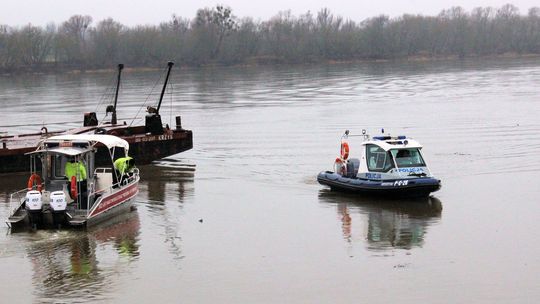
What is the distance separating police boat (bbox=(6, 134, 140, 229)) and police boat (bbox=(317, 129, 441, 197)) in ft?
22.1

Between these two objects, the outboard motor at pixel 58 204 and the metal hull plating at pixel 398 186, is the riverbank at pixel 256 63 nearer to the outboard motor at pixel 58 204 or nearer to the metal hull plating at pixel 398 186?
the metal hull plating at pixel 398 186

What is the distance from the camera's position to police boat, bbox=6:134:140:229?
22766mm

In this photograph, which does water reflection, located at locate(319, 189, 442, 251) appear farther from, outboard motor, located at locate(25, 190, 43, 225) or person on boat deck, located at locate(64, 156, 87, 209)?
outboard motor, located at locate(25, 190, 43, 225)

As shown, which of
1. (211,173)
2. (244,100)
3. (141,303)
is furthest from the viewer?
(244,100)

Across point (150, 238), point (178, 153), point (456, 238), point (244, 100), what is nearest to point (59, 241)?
point (150, 238)

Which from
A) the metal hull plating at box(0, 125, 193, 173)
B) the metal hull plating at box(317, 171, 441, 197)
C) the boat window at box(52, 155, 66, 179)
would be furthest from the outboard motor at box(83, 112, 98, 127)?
the metal hull plating at box(317, 171, 441, 197)

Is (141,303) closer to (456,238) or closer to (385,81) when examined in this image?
(456,238)

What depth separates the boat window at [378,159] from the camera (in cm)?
2689

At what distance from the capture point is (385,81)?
8812 centimetres

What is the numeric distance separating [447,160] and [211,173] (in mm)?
8936

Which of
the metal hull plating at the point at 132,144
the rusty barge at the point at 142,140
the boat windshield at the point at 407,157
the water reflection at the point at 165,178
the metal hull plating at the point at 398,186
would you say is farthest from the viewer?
the rusty barge at the point at 142,140

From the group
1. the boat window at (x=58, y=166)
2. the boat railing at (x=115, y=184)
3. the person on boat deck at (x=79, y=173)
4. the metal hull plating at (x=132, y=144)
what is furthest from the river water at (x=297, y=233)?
the boat window at (x=58, y=166)

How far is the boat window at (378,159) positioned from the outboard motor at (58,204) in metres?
9.33

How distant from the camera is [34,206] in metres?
22.6
